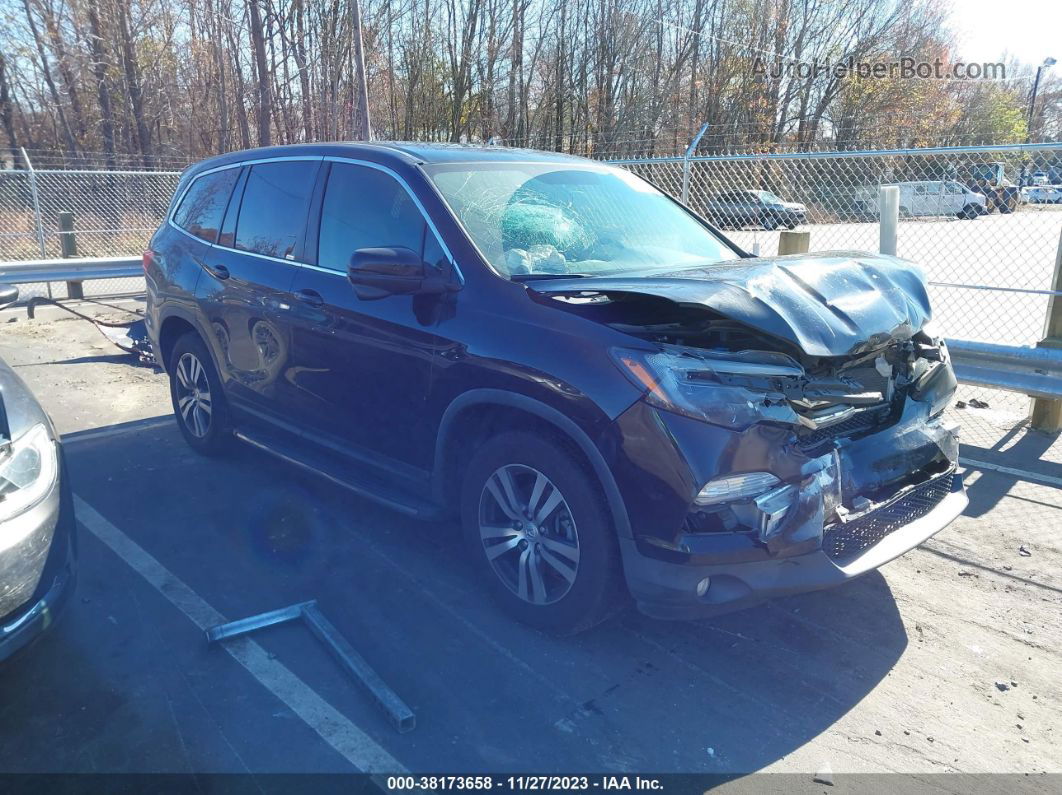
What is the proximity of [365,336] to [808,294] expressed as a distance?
2027mm

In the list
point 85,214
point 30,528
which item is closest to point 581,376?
point 30,528

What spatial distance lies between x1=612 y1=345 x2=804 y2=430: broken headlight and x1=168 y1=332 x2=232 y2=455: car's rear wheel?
3.25 meters

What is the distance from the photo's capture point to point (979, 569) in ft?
13.3

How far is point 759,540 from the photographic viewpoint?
2814 mm

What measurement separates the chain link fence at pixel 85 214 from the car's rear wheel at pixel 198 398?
833cm

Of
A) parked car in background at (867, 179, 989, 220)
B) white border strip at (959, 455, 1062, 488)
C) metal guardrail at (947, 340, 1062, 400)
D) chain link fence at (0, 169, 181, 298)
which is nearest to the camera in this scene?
white border strip at (959, 455, 1062, 488)

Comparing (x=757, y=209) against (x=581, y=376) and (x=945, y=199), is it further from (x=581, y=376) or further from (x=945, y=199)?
(x=581, y=376)

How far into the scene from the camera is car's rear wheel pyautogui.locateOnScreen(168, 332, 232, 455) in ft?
17.1

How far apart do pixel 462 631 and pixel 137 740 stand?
4.18ft

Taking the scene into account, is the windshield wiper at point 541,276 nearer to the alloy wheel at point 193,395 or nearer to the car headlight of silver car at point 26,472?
the car headlight of silver car at point 26,472

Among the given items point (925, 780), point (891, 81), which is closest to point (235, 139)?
point (891, 81)

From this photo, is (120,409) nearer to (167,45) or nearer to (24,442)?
(24,442)

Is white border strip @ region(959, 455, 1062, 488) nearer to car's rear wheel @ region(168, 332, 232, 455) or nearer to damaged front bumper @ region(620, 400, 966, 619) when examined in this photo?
damaged front bumper @ region(620, 400, 966, 619)

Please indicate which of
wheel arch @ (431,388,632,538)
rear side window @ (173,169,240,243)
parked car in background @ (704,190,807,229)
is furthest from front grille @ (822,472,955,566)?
parked car in background @ (704,190,807,229)
